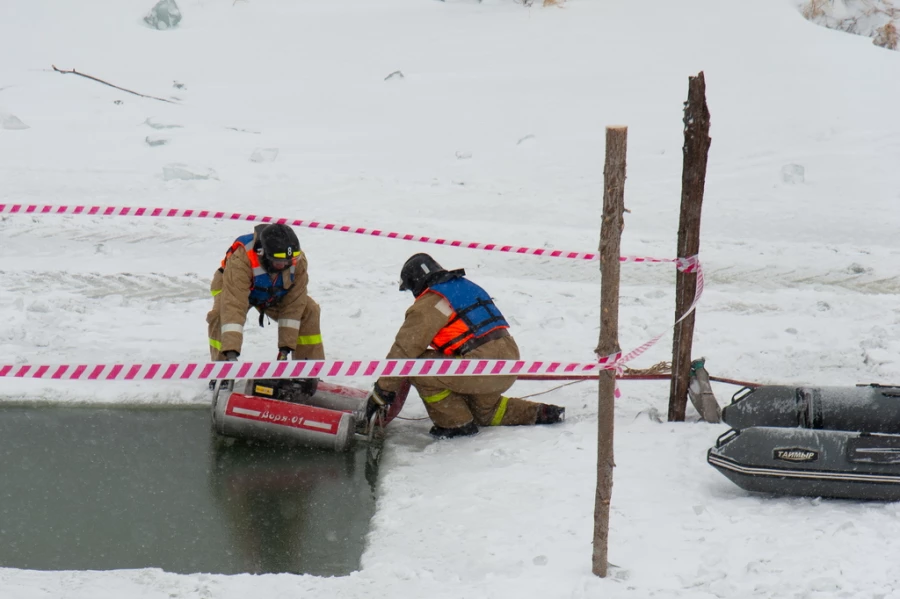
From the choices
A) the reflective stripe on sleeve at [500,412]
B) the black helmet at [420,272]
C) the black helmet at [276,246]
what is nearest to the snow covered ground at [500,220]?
the reflective stripe on sleeve at [500,412]

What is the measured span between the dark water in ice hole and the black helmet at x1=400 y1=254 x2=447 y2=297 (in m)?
1.07

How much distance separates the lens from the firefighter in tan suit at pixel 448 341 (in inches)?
217

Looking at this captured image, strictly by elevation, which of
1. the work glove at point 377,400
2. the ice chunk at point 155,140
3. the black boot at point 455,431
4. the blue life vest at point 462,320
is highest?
the ice chunk at point 155,140

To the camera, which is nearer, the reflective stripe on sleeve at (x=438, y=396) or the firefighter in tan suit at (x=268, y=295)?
the reflective stripe on sleeve at (x=438, y=396)

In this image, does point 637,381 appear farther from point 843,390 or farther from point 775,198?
point 775,198

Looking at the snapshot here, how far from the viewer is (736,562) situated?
4062 millimetres

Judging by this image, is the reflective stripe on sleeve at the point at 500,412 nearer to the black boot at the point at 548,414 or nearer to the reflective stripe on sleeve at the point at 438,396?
the black boot at the point at 548,414

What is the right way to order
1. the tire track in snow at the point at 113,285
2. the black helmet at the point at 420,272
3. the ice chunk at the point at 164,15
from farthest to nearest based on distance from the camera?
the ice chunk at the point at 164,15
the tire track in snow at the point at 113,285
the black helmet at the point at 420,272

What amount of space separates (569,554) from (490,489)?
80 centimetres

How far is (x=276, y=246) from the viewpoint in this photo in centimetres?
580

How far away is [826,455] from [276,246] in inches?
132

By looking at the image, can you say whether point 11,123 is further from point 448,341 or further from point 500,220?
point 448,341

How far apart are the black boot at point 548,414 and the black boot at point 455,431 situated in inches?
16.0

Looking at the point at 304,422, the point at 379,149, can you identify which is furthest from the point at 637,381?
the point at 379,149
